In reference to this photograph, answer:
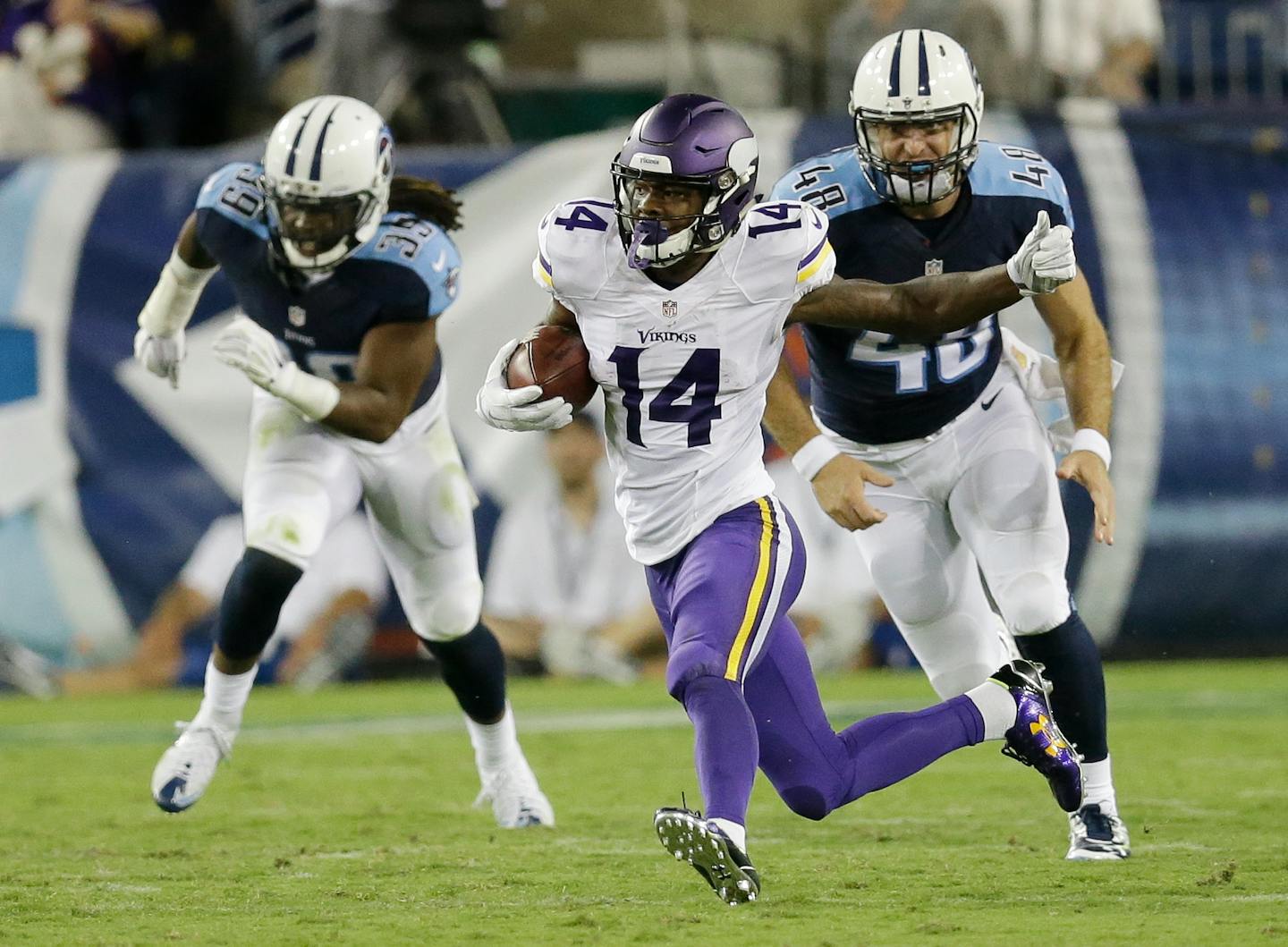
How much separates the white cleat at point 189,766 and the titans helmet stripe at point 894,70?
2.08m

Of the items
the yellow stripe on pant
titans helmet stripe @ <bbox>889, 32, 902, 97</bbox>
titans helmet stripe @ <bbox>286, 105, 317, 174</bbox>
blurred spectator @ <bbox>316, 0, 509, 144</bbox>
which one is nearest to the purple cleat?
the yellow stripe on pant

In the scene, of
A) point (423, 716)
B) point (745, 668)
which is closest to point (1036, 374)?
point (745, 668)

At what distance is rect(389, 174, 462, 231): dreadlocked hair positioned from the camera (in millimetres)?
4688

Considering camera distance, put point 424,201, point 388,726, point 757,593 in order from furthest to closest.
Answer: point 388,726 < point 424,201 < point 757,593

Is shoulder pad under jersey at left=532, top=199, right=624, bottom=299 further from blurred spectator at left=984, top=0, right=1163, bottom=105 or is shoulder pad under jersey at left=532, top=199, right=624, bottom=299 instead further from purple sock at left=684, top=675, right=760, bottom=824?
blurred spectator at left=984, top=0, right=1163, bottom=105

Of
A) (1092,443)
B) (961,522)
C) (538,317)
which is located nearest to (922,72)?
(1092,443)

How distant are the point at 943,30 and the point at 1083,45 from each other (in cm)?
85

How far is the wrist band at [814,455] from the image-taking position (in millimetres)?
3863

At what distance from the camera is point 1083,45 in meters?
8.67

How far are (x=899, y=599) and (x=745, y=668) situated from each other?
2.63ft

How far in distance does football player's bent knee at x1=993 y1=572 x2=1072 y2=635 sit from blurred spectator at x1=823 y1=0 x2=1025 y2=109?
4624mm

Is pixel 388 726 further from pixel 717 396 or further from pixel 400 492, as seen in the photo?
pixel 717 396

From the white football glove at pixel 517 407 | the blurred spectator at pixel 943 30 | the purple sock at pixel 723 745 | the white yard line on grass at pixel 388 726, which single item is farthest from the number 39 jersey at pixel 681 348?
the blurred spectator at pixel 943 30

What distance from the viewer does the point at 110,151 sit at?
9109 mm
